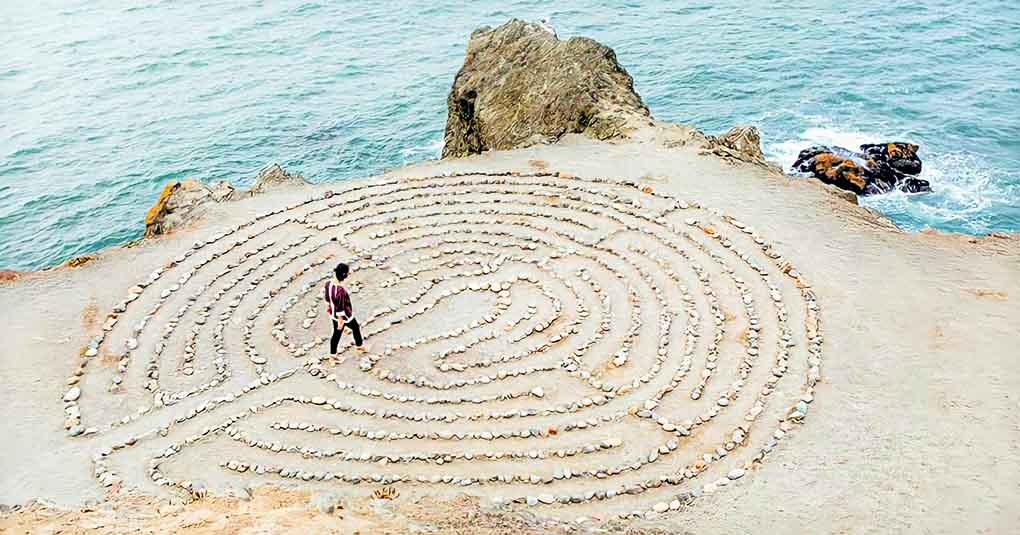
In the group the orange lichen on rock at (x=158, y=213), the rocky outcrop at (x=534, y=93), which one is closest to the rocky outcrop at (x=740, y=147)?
the rocky outcrop at (x=534, y=93)

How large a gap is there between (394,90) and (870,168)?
895 inches

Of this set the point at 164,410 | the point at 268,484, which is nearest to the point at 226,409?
the point at 164,410

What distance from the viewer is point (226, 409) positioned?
555 inches

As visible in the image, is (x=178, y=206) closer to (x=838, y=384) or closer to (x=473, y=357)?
(x=473, y=357)

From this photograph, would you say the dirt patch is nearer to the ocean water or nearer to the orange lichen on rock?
the orange lichen on rock

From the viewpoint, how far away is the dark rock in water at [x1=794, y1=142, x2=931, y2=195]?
1114 inches

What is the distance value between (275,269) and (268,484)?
21.0ft

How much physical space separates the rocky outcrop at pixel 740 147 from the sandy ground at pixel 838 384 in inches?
50.5

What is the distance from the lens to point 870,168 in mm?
29109

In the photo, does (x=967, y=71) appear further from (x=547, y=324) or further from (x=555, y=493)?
(x=555, y=493)

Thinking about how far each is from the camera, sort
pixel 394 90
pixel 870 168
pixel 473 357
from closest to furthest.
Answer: pixel 473 357 → pixel 870 168 → pixel 394 90

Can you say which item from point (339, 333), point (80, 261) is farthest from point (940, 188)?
point (80, 261)

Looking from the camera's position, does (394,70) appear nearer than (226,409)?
No

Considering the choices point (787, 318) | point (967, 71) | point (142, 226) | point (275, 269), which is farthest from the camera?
point (967, 71)
